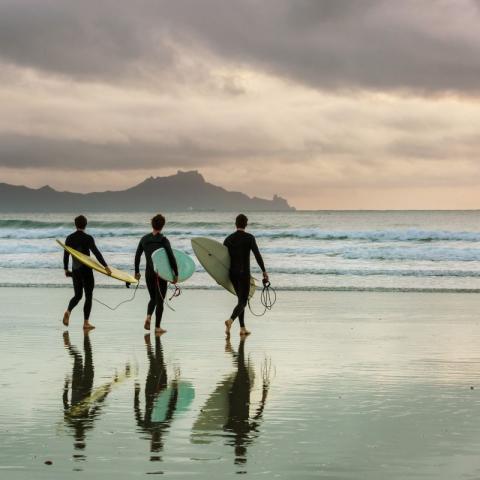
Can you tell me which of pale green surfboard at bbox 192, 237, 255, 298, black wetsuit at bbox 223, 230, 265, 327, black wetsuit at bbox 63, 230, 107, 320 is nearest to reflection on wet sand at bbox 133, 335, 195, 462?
black wetsuit at bbox 223, 230, 265, 327

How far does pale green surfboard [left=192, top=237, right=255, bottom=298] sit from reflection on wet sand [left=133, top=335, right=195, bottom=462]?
4.20 m

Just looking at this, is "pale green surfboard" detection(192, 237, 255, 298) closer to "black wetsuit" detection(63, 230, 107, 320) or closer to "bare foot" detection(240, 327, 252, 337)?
"bare foot" detection(240, 327, 252, 337)

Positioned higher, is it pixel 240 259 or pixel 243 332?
pixel 240 259

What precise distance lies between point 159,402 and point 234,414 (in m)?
0.85

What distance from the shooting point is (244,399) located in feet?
28.7

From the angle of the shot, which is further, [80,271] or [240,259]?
[80,271]

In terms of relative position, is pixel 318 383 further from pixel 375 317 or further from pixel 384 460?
pixel 375 317

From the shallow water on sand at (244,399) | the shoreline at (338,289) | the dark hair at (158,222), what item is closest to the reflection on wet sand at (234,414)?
the shallow water on sand at (244,399)

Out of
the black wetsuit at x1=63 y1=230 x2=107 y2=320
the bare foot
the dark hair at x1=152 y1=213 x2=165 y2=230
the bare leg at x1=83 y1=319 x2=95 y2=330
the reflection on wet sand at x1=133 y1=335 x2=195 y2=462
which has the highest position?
the dark hair at x1=152 y1=213 x2=165 y2=230

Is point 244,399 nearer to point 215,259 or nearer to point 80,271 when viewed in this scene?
point 215,259

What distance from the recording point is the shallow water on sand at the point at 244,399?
629cm

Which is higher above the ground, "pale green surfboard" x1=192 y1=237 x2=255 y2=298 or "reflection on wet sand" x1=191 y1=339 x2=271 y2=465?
"pale green surfboard" x1=192 y1=237 x2=255 y2=298

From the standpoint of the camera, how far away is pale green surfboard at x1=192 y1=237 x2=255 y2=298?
15.4 meters

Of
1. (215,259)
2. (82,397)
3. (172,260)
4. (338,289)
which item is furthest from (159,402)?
(338,289)
